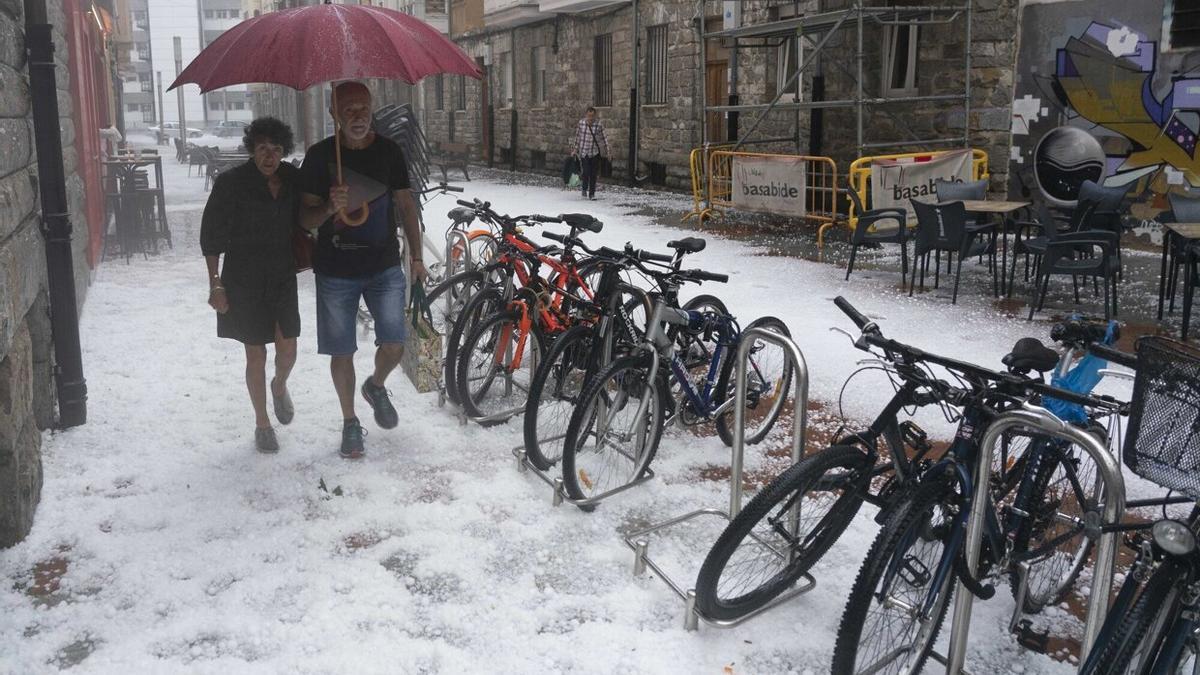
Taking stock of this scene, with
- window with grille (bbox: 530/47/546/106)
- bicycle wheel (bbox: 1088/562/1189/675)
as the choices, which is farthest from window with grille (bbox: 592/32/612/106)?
bicycle wheel (bbox: 1088/562/1189/675)

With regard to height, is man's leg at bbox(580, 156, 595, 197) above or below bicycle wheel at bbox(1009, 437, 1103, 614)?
above

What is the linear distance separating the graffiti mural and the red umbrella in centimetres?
882

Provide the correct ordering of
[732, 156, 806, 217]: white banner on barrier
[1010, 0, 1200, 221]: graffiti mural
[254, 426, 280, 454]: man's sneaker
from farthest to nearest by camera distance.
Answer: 1. [732, 156, 806, 217]: white banner on barrier
2. [1010, 0, 1200, 221]: graffiti mural
3. [254, 426, 280, 454]: man's sneaker

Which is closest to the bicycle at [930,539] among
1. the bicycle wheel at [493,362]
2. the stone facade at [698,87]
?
the bicycle wheel at [493,362]

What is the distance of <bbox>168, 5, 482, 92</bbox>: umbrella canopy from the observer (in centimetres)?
394

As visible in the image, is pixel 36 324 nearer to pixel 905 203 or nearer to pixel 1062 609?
pixel 1062 609

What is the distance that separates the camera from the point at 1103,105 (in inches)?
423

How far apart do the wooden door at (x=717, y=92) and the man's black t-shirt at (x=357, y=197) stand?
13429 millimetres

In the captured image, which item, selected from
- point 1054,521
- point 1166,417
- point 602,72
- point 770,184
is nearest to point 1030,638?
point 1054,521

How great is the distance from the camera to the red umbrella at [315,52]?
3.94 metres

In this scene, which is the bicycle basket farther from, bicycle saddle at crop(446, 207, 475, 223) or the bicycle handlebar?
bicycle saddle at crop(446, 207, 475, 223)

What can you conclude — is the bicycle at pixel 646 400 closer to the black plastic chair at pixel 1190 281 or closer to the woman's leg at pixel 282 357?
the woman's leg at pixel 282 357

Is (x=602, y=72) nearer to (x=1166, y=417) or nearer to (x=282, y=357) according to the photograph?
(x=282, y=357)

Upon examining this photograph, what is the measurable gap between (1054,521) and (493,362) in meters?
2.88
